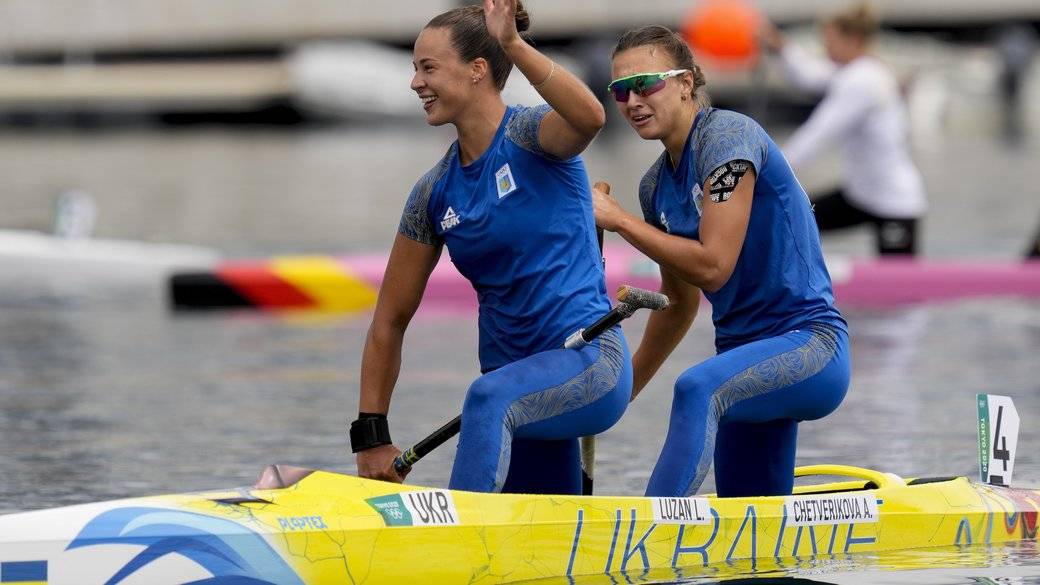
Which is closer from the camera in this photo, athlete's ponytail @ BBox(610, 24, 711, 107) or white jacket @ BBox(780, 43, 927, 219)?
athlete's ponytail @ BBox(610, 24, 711, 107)

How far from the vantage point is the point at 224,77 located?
1921 inches

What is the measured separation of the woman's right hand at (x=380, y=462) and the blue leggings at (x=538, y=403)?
42 cm

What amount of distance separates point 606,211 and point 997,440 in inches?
80.7

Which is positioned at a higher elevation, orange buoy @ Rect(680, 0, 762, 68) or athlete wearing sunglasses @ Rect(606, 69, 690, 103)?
orange buoy @ Rect(680, 0, 762, 68)

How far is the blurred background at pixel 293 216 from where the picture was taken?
1073cm

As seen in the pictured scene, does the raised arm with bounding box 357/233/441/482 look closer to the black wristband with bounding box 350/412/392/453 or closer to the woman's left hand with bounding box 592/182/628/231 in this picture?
the black wristband with bounding box 350/412/392/453

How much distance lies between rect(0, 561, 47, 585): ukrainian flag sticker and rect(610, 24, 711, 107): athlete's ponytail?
2.50 m

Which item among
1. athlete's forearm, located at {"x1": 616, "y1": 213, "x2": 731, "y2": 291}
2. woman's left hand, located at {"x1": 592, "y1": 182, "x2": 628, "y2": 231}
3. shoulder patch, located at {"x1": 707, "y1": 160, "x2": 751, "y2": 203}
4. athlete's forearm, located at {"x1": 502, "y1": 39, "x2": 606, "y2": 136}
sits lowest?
athlete's forearm, located at {"x1": 616, "y1": 213, "x2": 731, "y2": 291}

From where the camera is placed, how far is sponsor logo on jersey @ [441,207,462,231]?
7.09 meters

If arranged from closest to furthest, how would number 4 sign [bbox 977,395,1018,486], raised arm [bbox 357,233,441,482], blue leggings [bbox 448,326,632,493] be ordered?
blue leggings [bbox 448,326,632,493] < raised arm [bbox 357,233,441,482] < number 4 sign [bbox 977,395,1018,486]

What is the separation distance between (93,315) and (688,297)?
935 centimetres

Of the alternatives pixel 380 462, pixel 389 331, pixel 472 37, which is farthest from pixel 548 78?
pixel 380 462

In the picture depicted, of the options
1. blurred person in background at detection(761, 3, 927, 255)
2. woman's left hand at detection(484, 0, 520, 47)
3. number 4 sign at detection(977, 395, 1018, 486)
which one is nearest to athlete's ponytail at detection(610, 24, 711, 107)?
woman's left hand at detection(484, 0, 520, 47)

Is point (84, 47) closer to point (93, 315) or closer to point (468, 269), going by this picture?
point (93, 315)
